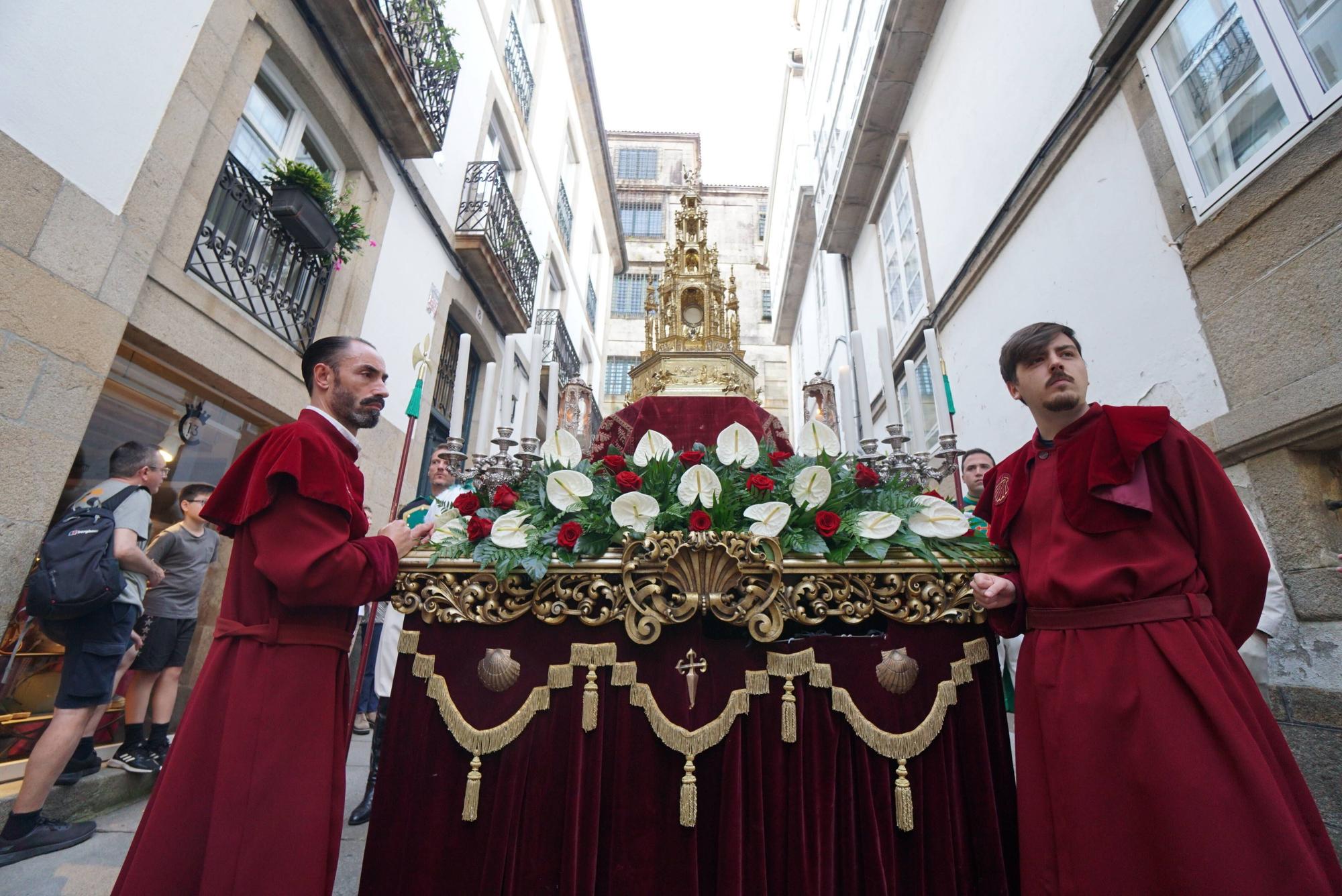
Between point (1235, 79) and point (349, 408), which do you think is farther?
point (1235, 79)

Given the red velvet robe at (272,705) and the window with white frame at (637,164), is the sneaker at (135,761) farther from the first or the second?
the window with white frame at (637,164)

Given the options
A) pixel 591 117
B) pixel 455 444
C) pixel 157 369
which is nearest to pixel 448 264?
pixel 157 369

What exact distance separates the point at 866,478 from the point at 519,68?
1077 cm

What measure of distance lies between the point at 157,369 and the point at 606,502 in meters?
3.85

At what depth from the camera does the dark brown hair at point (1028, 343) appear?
5.50 feet

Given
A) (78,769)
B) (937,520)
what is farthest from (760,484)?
(78,769)

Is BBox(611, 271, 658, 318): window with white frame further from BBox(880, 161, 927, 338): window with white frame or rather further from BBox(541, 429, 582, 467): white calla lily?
BBox(541, 429, 582, 467): white calla lily

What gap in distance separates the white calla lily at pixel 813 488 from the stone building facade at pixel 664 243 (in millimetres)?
16147

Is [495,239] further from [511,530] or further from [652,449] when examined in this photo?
[511,530]

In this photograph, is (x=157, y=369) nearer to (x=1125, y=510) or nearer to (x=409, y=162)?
(x=409, y=162)

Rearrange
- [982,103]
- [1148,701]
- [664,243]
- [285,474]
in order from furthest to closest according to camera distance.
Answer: [664,243] → [982,103] → [285,474] → [1148,701]

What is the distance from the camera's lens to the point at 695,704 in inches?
61.4

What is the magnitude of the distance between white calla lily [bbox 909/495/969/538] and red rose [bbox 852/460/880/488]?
13 cm

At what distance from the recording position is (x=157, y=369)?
3805 millimetres
